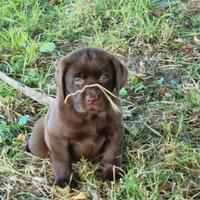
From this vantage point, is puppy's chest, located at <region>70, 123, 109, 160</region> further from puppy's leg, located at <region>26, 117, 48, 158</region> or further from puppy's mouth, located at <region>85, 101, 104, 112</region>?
puppy's leg, located at <region>26, 117, 48, 158</region>

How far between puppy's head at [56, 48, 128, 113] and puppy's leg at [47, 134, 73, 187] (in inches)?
10.8

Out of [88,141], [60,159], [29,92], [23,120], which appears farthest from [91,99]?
[29,92]

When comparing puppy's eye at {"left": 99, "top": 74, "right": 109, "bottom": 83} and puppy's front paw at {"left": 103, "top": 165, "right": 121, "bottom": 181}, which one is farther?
puppy's front paw at {"left": 103, "top": 165, "right": 121, "bottom": 181}

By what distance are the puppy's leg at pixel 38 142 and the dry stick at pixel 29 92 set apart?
539 mm

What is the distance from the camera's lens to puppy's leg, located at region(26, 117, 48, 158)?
418 centimetres

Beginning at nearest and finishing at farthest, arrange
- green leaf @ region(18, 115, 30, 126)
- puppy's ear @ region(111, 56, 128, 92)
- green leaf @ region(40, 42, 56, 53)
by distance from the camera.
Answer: puppy's ear @ region(111, 56, 128, 92) → green leaf @ region(18, 115, 30, 126) → green leaf @ region(40, 42, 56, 53)

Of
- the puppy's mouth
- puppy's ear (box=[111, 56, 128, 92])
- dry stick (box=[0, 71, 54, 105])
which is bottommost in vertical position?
dry stick (box=[0, 71, 54, 105])

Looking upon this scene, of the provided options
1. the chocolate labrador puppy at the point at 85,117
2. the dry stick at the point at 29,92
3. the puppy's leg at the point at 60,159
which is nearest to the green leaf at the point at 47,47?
the dry stick at the point at 29,92

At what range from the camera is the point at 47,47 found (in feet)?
18.5

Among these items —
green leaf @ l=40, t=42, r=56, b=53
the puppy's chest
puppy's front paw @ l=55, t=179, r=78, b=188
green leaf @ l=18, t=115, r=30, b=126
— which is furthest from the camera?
green leaf @ l=40, t=42, r=56, b=53

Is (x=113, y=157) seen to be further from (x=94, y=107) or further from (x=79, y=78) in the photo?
(x=79, y=78)

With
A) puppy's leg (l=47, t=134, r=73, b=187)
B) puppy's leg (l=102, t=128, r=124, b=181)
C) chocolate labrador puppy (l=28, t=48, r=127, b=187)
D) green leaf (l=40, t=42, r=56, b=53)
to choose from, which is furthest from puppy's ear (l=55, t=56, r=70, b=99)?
green leaf (l=40, t=42, r=56, b=53)

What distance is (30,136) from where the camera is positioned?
4344 millimetres

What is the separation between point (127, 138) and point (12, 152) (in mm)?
808
